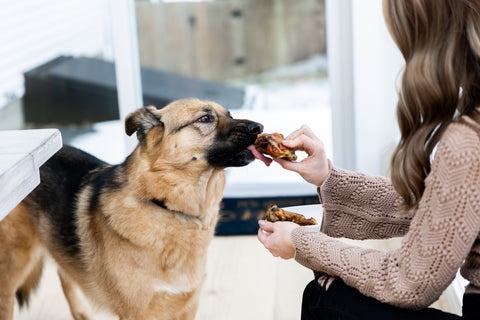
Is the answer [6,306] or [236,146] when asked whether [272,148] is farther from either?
[6,306]

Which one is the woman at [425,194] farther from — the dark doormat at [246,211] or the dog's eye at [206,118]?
the dark doormat at [246,211]

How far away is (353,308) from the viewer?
1.12m

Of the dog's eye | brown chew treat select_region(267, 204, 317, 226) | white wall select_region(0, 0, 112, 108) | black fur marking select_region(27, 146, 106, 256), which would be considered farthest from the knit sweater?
white wall select_region(0, 0, 112, 108)

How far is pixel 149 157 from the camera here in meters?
1.68

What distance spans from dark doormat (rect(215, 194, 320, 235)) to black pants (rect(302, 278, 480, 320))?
5.29 feet

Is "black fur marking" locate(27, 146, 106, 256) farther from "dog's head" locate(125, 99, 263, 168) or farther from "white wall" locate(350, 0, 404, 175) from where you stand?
"white wall" locate(350, 0, 404, 175)

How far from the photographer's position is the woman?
3.13ft

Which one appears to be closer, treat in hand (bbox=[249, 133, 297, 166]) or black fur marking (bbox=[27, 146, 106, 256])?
treat in hand (bbox=[249, 133, 297, 166])

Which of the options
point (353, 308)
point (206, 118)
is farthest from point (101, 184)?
point (353, 308)

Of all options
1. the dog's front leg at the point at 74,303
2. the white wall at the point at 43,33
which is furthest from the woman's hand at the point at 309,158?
the white wall at the point at 43,33

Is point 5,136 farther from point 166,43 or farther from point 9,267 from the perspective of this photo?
point 166,43

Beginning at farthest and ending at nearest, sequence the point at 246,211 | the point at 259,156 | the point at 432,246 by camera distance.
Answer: the point at 246,211 → the point at 259,156 → the point at 432,246

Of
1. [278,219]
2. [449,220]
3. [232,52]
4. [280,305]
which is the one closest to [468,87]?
[449,220]

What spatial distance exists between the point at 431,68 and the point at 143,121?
37.2 inches
